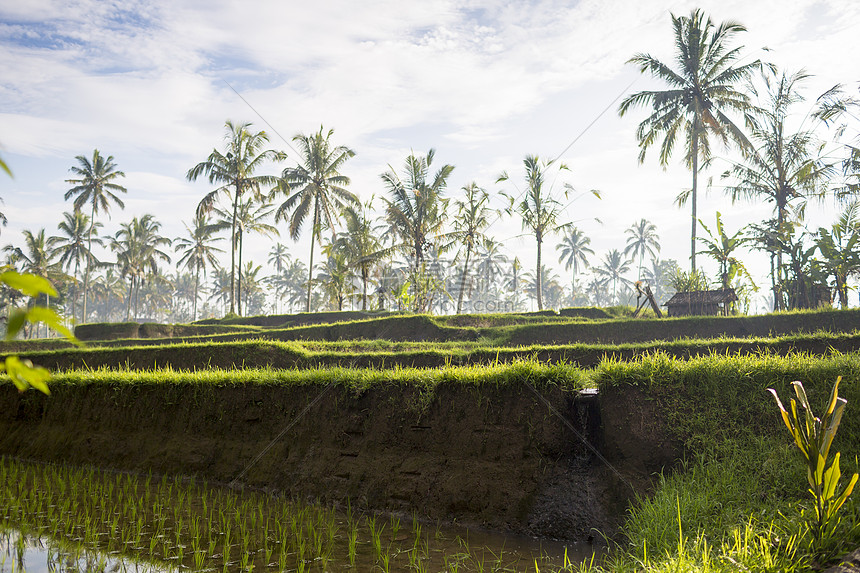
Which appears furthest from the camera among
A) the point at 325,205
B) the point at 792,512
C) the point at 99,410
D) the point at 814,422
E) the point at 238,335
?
the point at 325,205

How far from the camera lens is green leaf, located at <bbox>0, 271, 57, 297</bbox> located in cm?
92

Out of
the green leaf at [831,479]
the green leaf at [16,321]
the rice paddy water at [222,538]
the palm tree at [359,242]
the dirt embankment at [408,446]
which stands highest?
the palm tree at [359,242]

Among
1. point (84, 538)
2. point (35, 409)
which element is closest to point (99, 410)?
point (35, 409)

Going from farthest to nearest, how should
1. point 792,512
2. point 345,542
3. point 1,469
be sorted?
point 1,469 → point 345,542 → point 792,512

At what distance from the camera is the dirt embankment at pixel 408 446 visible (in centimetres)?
498

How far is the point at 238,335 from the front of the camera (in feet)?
59.7

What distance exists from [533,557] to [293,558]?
1741mm

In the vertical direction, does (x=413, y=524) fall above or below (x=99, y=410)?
below

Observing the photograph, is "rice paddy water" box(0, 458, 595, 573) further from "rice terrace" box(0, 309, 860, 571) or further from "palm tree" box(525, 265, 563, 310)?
"palm tree" box(525, 265, 563, 310)

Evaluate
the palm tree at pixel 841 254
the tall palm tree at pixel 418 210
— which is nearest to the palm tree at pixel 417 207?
the tall palm tree at pixel 418 210

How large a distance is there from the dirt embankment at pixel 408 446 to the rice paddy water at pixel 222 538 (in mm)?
305

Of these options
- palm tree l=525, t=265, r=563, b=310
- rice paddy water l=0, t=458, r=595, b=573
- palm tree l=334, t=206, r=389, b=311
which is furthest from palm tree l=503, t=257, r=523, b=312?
rice paddy water l=0, t=458, r=595, b=573

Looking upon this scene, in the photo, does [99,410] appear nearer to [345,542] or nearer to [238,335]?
[345,542]

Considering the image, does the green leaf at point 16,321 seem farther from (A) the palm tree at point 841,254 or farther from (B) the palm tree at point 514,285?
(B) the palm tree at point 514,285
